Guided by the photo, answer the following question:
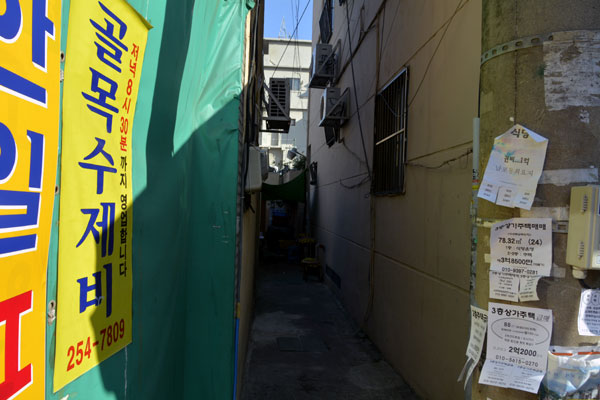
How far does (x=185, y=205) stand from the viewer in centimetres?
247

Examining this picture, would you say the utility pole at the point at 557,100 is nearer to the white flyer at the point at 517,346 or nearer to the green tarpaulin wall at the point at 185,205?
the white flyer at the point at 517,346

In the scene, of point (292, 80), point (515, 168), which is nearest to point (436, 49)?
point (515, 168)

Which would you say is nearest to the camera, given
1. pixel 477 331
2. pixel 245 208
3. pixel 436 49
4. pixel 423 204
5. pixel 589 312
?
pixel 589 312

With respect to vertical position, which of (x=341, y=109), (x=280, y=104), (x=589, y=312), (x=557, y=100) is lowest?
(x=589, y=312)

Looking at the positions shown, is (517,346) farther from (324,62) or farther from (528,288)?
(324,62)

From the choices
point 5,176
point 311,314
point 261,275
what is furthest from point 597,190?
point 261,275

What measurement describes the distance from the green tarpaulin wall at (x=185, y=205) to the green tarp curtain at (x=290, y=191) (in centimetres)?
1154

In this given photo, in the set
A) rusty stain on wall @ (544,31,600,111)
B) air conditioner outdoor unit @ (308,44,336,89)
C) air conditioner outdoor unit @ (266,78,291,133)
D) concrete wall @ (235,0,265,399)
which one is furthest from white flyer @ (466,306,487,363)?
air conditioner outdoor unit @ (308,44,336,89)

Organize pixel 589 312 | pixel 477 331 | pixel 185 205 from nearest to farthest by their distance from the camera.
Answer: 1. pixel 589 312
2. pixel 477 331
3. pixel 185 205

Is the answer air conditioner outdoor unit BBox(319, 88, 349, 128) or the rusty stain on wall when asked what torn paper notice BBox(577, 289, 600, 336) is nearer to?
the rusty stain on wall

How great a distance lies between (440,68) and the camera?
13.3 feet

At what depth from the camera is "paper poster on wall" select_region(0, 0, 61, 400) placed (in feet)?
3.18

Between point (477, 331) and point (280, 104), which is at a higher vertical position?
point (280, 104)

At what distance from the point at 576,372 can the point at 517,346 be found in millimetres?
178
